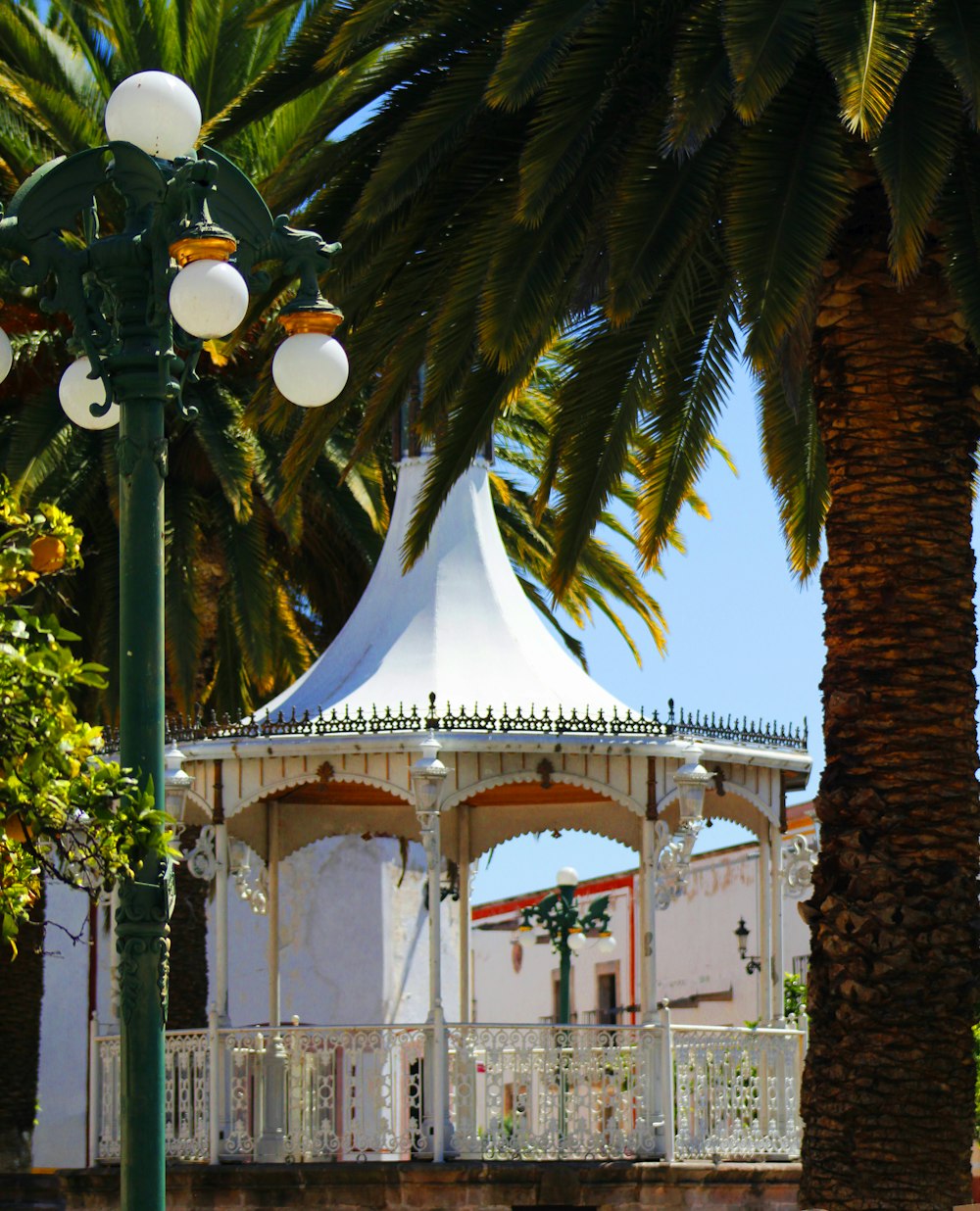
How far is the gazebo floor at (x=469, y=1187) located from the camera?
15680mm

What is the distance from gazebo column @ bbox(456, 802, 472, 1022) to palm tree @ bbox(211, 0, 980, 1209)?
5930mm

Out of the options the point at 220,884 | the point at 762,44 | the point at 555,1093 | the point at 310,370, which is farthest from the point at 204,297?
the point at 220,884

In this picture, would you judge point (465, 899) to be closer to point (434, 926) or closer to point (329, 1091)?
point (434, 926)

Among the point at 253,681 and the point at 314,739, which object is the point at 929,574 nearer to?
the point at 314,739

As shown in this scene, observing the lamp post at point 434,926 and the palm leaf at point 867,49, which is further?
the lamp post at point 434,926

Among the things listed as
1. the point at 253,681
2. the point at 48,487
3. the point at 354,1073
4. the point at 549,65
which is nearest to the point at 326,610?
the point at 253,681

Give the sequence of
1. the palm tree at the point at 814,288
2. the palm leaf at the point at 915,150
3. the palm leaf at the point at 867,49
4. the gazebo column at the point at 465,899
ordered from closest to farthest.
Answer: the palm leaf at the point at 867,49 < the palm leaf at the point at 915,150 < the palm tree at the point at 814,288 < the gazebo column at the point at 465,899

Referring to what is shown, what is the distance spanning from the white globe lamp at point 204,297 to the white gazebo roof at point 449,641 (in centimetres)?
908

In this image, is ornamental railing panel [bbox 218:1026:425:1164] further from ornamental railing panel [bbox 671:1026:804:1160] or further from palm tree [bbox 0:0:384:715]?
palm tree [bbox 0:0:384:715]

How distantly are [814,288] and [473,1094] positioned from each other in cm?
635

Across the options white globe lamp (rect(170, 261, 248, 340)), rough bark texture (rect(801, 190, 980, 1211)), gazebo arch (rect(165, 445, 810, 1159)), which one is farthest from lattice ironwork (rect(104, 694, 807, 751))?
white globe lamp (rect(170, 261, 248, 340))

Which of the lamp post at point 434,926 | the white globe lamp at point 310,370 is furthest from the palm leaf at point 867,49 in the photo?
the lamp post at point 434,926

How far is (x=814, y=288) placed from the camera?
12820 millimetres

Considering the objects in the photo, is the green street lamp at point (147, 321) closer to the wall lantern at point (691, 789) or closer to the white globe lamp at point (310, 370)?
the white globe lamp at point (310, 370)
